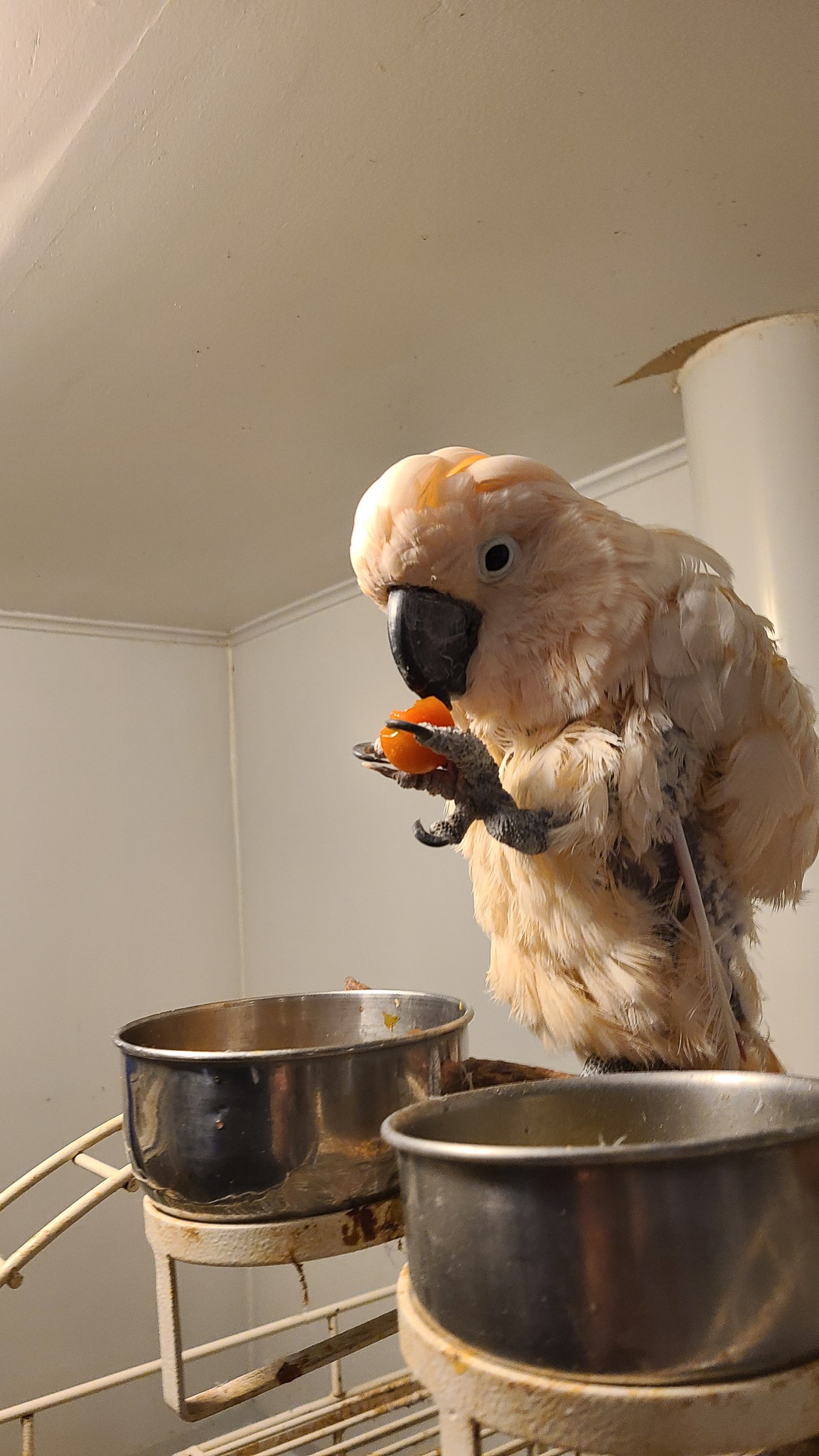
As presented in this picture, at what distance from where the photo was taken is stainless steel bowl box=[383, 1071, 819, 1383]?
44 cm

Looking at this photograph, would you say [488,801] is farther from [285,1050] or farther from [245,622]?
[245,622]

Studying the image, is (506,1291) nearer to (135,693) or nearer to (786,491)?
(786,491)

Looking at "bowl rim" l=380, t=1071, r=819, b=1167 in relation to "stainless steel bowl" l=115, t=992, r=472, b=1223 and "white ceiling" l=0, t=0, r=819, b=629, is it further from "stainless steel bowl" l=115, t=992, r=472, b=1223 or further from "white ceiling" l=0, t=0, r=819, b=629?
"white ceiling" l=0, t=0, r=819, b=629

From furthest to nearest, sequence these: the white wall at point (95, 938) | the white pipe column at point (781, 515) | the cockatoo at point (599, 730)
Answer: the white wall at point (95, 938) < the white pipe column at point (781, 515) < the cockatoo at point (599, 730)

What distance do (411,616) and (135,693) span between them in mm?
2102

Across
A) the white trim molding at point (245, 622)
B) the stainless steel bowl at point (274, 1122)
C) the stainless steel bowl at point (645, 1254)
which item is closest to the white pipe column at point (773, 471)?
the white trim molding at point (245, 622)

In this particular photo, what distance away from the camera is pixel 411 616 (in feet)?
2.77

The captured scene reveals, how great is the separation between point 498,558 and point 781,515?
25.0 inches

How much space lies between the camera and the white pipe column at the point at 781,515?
128cm

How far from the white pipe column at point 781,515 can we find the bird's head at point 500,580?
0.51 meters

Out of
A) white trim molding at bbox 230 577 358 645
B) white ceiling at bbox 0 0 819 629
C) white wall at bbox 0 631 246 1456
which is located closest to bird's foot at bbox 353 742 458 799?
white ceiling at bbox 0 0 819 629

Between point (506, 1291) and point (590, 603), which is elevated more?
point (590, 603)

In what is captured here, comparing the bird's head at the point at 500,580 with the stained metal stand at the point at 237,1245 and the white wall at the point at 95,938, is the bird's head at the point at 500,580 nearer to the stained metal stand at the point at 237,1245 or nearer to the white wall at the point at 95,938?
the stained metal stand at the point at 237,1245

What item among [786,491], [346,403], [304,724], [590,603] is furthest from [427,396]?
[304,724]
